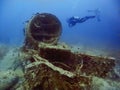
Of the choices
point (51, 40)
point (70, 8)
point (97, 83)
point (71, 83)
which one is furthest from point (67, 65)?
point (70, 8)

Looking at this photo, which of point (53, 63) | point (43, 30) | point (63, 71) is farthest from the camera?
point (43, 30)

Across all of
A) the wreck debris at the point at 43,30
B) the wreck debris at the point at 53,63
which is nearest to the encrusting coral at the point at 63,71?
the wreck debris at the point at 53,63

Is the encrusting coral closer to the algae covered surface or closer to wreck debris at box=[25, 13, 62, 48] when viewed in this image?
the algae covered surface

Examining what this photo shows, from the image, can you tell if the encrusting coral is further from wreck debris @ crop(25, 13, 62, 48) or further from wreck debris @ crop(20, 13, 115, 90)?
wreck debris @ crop(25, 13, 62, 48)

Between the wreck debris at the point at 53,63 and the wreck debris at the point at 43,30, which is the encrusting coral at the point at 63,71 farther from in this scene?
the wreck debris at the point at 43,30

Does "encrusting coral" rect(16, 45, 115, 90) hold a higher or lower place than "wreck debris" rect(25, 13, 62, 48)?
lower

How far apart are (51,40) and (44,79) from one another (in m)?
4.14

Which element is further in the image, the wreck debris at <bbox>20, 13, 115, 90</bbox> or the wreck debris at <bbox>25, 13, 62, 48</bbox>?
the wreck debris at <bbox>25, 13, 62, 48</bbox>

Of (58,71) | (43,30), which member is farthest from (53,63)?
(43,30)

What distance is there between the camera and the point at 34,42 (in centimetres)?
878

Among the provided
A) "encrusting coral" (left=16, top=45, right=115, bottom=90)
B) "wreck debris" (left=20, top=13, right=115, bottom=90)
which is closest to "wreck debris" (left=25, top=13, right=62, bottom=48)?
"wreck debris" (left=20, top=13, right=115, bottom=90)

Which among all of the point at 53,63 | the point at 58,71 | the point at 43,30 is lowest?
the point at 53,63

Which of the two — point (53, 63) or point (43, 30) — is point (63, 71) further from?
point (43, 30)

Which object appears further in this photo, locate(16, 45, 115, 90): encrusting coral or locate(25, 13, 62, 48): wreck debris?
locate(25, 13, 62, 48): wreck debris
